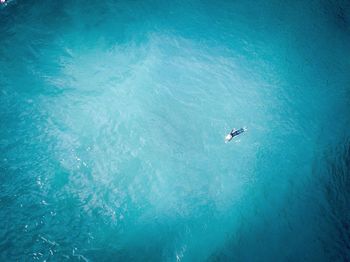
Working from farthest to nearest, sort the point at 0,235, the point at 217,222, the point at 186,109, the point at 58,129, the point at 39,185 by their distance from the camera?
the point at 186,109, the point at 58,129, the point at 217,222, the point at 39,185, the point at 0,235

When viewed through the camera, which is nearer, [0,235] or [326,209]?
[0,235]

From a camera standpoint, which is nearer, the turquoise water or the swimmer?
the turquoise water

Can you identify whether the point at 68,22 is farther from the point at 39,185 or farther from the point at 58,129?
the point at 39,185

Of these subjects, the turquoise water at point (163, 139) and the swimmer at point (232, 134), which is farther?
the swimmer at point (232, 134)

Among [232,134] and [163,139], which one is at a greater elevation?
[163,139]

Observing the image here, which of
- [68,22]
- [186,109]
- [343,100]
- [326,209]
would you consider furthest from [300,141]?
[68,22]

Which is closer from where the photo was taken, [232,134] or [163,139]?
[163,139]

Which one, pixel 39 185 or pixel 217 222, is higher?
pixel 39 185

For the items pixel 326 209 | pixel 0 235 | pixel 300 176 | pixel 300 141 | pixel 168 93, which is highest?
pixel 168 93
